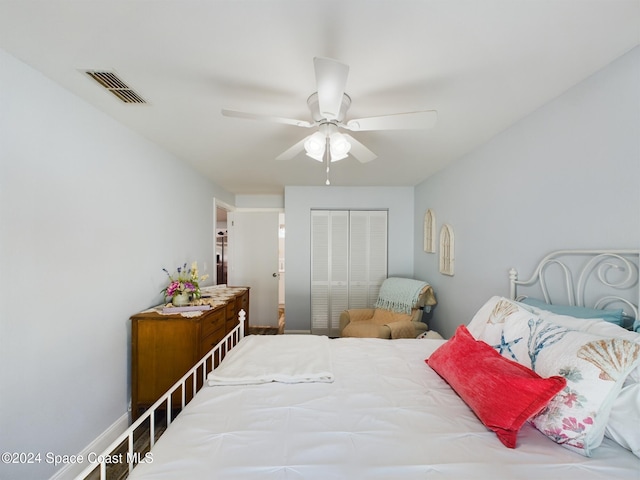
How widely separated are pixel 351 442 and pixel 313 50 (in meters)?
1.68

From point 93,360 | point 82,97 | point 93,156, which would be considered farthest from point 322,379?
point 82,97

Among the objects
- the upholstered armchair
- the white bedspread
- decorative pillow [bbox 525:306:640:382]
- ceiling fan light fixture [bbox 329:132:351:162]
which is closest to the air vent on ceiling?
ceiling fan light fixture [bbox 329:132:351:162]

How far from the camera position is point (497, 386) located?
108cm

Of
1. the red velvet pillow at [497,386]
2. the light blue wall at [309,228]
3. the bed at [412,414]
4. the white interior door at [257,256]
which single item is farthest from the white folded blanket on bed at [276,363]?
the white interior door at [257,256]

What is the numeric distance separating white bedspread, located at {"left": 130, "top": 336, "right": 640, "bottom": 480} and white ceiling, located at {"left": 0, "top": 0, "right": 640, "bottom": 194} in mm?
1647

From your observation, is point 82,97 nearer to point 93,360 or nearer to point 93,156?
point 93,156

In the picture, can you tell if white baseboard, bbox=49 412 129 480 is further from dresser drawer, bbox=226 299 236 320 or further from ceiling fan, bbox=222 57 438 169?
ceiling fan, bbox=222 57 438 169

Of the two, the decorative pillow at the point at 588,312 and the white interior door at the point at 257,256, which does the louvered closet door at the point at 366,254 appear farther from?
the decorative pillow at the point at 588,312

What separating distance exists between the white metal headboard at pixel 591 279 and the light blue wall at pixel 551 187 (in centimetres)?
7

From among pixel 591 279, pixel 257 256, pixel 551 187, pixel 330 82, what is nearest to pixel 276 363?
pixel 330 82

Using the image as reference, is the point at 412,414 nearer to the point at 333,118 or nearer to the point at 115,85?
the point at 333,118

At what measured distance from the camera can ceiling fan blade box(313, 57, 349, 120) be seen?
1083 mm

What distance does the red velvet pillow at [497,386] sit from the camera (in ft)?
3.16

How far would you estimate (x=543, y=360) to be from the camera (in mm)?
1115
